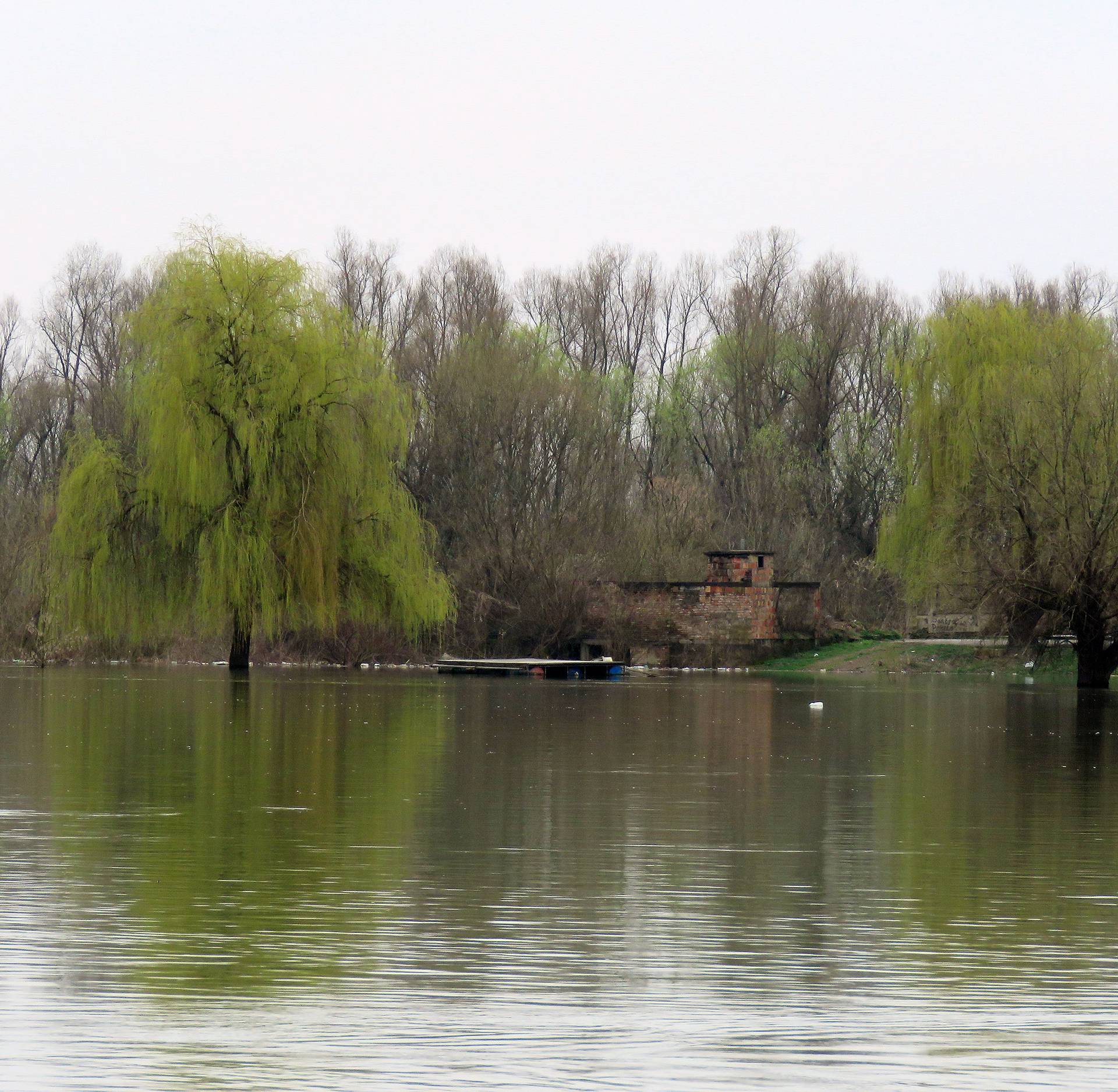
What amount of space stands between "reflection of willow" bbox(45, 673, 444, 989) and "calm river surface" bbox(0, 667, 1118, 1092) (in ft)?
0.14

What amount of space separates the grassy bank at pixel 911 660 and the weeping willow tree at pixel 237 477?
13971 mm

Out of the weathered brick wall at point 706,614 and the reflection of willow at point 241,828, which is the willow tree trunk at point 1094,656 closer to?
the weathered brick wall at point 706,614

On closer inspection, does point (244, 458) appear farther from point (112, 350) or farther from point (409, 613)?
point (112, 350)

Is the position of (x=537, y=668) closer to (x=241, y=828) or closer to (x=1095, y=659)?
(x=1095, y=659)

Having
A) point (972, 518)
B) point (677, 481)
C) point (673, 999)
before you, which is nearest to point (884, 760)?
point (673, 999)

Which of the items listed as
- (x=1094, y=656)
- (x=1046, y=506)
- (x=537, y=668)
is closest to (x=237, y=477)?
(x=537, y=668)

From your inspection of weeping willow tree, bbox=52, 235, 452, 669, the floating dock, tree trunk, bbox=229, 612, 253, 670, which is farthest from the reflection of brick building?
tree trunk, bbox=229, 612, 253, 670

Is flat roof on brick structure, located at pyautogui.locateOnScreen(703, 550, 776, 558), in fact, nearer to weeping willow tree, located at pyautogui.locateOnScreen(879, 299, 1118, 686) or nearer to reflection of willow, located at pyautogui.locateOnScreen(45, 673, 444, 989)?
weeping willow tree, located at pyautogui.locateOnScreen(879, 299, 1118, 686)

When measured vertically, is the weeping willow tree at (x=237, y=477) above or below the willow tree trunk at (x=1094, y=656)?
above

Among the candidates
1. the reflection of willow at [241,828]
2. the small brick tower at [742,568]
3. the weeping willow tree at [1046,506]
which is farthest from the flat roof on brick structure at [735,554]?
the reflection of willow at [241,828]

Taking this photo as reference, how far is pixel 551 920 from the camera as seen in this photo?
7.96 meters

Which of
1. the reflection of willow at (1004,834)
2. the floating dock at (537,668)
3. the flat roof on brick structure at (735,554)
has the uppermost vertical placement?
the flat roof on brick structure at (735,554)

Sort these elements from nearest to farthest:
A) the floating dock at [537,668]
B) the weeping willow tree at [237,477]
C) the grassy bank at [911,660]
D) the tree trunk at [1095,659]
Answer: the tree trunk at [1095,659] < the weeping willow tree at [237,477] < the floating dock at [537,668] < the grassy bank at [911,660]

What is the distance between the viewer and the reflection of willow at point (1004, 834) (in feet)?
26.7
